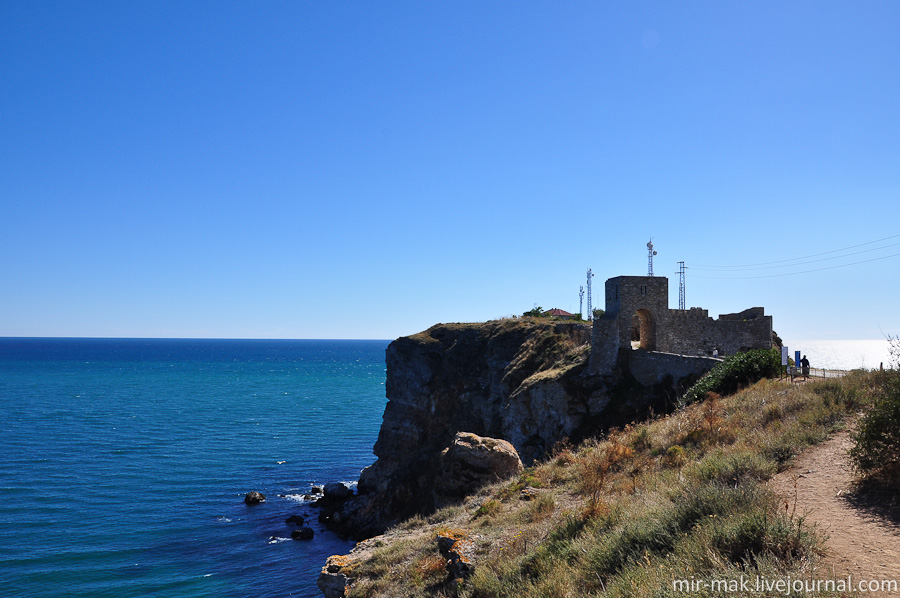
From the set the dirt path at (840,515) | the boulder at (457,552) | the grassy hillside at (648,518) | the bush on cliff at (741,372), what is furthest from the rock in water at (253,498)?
the dirt path at (840,515)

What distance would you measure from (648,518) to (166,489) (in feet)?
136

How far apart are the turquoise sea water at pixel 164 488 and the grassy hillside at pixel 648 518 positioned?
1653 centimetres

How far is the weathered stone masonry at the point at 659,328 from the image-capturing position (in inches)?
1069

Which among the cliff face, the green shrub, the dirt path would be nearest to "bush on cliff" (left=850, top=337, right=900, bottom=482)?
the green shrub

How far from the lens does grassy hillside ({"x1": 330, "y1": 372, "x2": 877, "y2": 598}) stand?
597 centimetres

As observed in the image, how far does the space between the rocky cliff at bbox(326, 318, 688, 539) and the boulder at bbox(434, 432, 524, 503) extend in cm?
128

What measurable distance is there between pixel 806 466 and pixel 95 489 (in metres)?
45.0

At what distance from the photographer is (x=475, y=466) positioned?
59.6 feet

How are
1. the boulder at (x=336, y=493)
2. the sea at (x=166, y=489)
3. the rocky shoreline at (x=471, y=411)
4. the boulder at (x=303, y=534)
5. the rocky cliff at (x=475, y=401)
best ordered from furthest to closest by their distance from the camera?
the boulder at (x=336, y=493), the boulder at (x=303, y=534), the rocky cliff at (x=475, y=401), the sea at (x=166, y=489), the rocky shoreline at (x=471, y=411)

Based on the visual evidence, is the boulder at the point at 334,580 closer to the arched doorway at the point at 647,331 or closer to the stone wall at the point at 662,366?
the stone wall at the point at 662,366

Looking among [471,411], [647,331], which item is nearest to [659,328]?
[647,331]

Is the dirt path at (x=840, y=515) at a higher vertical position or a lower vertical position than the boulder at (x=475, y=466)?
higher

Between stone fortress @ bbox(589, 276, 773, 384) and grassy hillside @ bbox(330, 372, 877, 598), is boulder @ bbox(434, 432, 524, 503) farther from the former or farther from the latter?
stone fortress @ bbox(589, 276, 773, 384)

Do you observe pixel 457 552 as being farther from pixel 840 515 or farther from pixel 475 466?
pixel 475 466
